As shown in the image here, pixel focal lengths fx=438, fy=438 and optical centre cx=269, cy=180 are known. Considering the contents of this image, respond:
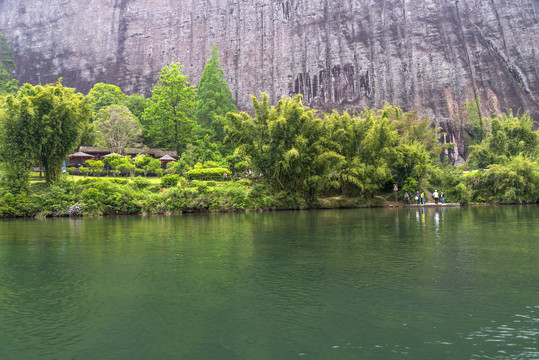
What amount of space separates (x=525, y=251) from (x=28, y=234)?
1669 cm

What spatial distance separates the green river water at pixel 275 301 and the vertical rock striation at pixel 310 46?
203 ft

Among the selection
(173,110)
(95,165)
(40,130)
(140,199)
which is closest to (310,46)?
(173,110)

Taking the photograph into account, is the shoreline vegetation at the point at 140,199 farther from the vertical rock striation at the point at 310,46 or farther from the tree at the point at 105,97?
the vertical rock striation at the point at 310,46

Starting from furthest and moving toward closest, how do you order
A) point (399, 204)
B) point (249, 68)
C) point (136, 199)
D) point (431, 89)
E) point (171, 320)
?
point (249, 68), point (431, 89), point (399, 204), point (136, 199), point (171, 320)

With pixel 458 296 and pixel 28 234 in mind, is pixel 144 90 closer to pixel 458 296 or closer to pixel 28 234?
pixel 28 234

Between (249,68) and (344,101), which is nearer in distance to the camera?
(344,101)

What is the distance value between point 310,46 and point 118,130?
128 ft

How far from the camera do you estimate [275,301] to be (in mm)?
6504

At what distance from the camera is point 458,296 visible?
21.5ft

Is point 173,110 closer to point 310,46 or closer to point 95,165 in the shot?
point 95,165

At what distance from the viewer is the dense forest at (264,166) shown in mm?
29031

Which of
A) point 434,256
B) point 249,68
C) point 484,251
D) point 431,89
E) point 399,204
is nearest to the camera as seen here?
point 434,256

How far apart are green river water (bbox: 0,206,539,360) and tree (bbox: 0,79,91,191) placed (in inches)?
765

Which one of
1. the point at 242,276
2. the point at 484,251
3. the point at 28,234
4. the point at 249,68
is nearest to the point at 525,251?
the point at 484,251
